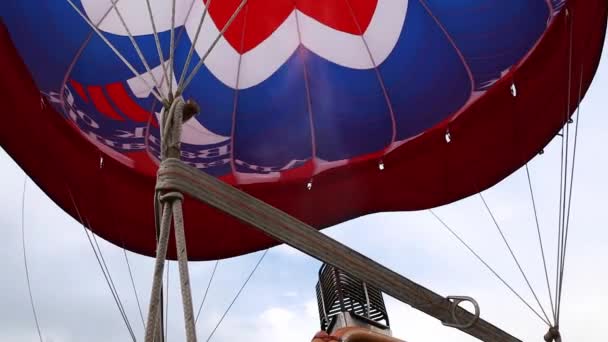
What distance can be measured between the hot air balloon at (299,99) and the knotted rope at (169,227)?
2.88 metres

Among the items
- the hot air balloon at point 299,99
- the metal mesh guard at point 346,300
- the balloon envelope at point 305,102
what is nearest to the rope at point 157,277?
the hot air balloon at point 299,99

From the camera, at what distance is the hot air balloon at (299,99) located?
5820 mm

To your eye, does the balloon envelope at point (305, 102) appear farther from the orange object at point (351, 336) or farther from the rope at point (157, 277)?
the rope at point (157, 277)

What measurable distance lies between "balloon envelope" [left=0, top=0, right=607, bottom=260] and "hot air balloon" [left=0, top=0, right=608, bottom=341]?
1 cm

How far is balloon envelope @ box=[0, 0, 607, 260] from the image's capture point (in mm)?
5883

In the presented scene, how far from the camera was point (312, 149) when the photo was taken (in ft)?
21.8

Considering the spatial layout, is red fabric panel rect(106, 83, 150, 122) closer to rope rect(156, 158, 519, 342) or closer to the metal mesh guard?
the metal mesh guard

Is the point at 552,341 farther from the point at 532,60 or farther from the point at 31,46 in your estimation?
the point at 31,46

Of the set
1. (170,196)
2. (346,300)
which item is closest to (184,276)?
(170,196)

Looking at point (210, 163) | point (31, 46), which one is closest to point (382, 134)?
point (210, 163)

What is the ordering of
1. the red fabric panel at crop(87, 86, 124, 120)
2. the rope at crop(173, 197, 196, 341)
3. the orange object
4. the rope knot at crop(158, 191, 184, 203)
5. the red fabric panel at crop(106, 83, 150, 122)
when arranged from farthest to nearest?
1. the red fabric panel at crop(106, 83, 150, 122)
2. the red fabric panel at crop(87, 86, 124, 120)
3. the orange object
4. the rope knot at crop(158, 191, 184, 203)
5. the rope at crop(173, 197, 196, 341)

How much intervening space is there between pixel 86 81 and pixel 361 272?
369 cm

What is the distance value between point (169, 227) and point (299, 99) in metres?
3.97

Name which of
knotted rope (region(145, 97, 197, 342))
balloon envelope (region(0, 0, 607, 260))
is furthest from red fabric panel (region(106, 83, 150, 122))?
knotted rope (region(145, 97, 197, 342))
